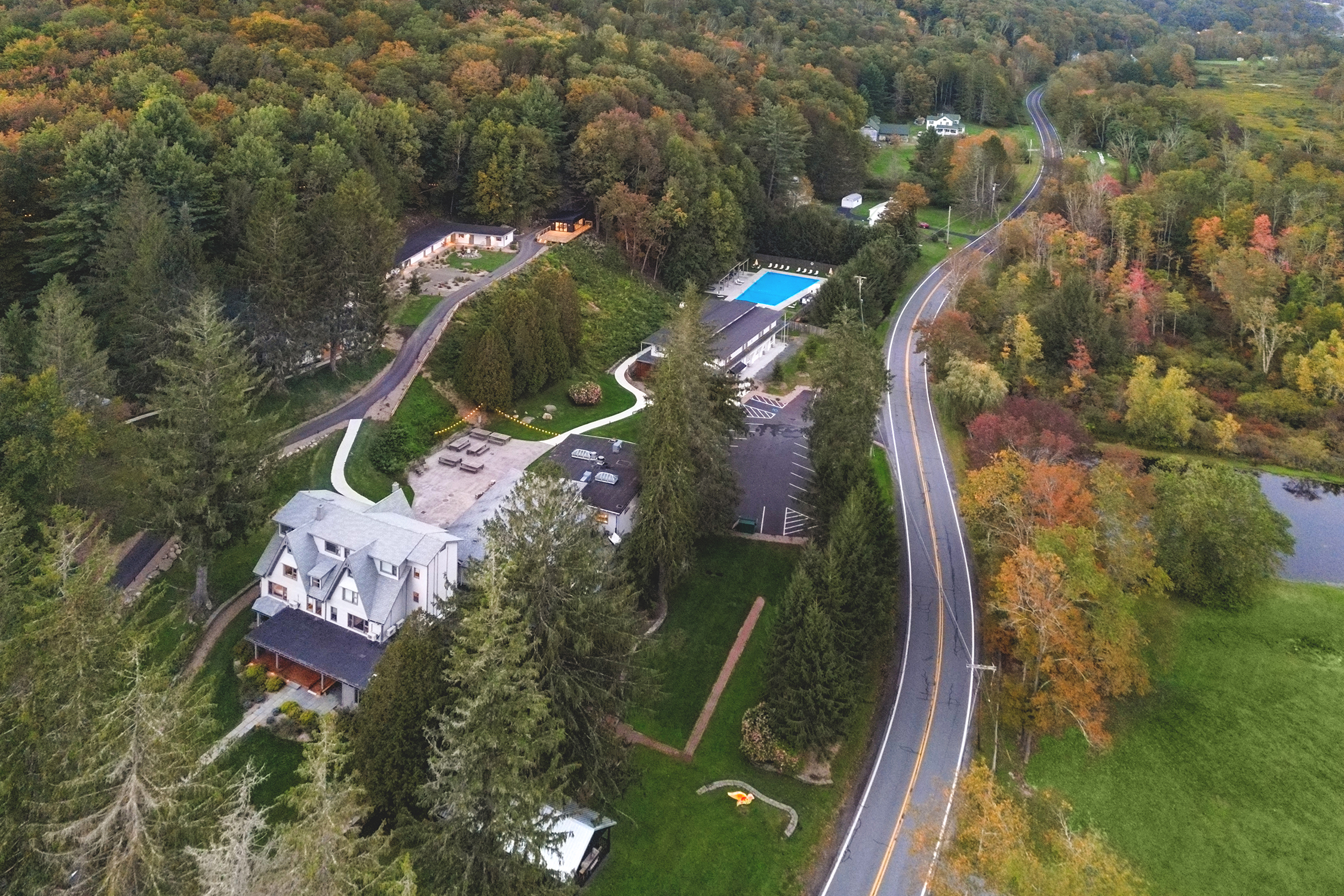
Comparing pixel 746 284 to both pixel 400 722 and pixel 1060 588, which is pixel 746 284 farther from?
pixel 400 722

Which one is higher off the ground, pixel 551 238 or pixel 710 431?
pixel 710 431

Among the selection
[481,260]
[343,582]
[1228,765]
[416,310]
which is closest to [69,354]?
[343,582]

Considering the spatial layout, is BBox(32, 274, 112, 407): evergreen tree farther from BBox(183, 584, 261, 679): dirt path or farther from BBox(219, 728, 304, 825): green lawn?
BBox(219, 728, 304, 825): green lawn

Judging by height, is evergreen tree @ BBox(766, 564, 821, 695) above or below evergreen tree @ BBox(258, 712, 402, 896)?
below

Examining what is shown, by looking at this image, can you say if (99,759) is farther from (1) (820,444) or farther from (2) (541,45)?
(2) (541,45)

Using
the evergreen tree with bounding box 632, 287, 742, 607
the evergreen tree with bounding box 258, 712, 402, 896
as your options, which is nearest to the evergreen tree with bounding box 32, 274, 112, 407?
the evergreen tree with bounding box 632, 287, 742, 607

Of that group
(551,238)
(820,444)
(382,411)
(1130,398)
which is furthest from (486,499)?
(1130,398)
